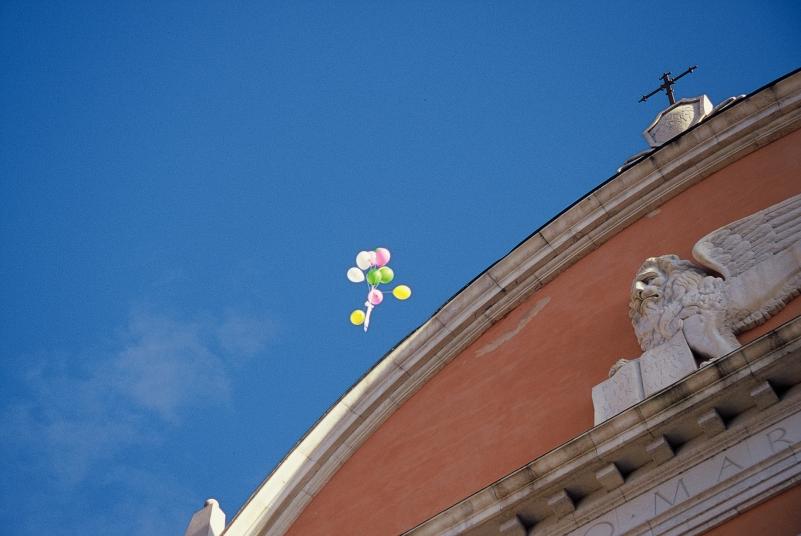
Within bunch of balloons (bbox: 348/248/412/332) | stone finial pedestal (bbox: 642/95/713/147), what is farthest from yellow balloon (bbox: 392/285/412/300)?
stone finial pedestal (bbox: 642/95/713/147)

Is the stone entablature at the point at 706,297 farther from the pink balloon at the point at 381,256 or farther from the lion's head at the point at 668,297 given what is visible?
the pink balloon at the point at 381,256

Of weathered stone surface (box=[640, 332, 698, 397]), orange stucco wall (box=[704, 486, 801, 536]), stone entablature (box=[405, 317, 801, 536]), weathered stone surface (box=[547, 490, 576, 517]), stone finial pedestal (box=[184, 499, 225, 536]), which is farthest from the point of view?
stone finial pedestal (box=[184, 499, 225, 536])

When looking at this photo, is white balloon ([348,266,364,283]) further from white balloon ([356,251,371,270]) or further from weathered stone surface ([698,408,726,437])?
weathered stone surface ([698,408,726,437])

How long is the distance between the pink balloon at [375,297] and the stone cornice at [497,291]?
1427mm

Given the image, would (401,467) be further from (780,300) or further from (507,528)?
(780,300)

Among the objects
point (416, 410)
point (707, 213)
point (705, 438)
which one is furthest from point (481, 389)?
point (705, 438)

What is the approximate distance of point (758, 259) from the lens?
31.3 ft

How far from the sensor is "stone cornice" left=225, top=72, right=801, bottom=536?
1134 cm

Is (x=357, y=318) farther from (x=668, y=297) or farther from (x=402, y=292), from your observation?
(x=668, y=297)

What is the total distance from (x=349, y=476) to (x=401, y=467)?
0.59 metres

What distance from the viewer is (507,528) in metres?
8.60

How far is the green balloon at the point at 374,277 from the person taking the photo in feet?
43.9

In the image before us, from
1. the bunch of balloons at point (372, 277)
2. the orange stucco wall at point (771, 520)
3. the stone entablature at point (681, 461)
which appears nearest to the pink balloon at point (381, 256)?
the bunch of balloons at point (372, 277)

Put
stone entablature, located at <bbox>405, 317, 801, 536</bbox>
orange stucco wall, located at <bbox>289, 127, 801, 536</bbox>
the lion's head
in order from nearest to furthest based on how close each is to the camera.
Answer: stone entablature, located at <bbox>405, 317, 801, 536</bbox> < the lion's head < orange stucco wall, located at <bbox>289, 127, 801, 536</bbox>
